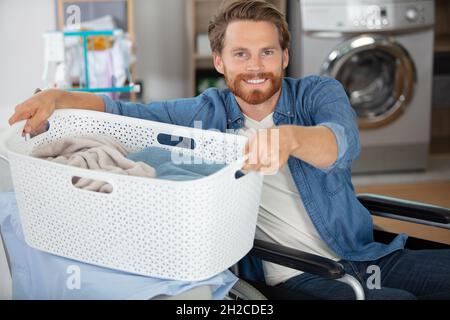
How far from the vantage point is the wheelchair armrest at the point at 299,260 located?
53.1 inches

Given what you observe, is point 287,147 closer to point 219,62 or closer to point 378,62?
point 219,62

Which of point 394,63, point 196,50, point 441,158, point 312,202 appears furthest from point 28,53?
point 312,202

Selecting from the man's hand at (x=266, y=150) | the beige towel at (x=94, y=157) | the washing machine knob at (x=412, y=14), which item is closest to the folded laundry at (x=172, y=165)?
the beige towel at (x=94, y=157)

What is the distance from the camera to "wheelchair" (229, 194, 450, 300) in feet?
4.48

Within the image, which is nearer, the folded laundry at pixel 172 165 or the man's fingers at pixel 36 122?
the folded laundry at pixel 172 165

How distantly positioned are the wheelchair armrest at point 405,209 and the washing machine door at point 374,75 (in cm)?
208

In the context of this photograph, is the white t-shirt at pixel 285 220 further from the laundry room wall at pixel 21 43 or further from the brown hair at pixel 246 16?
the laundry room wall at pixel 21 43

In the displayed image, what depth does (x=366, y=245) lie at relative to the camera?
1741 mm

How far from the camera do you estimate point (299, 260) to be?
4.53 feet

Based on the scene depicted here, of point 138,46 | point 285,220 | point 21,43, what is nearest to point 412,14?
point 138,46

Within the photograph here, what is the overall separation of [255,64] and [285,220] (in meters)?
0.38

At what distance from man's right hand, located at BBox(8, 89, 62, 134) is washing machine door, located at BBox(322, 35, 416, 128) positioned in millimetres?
2502

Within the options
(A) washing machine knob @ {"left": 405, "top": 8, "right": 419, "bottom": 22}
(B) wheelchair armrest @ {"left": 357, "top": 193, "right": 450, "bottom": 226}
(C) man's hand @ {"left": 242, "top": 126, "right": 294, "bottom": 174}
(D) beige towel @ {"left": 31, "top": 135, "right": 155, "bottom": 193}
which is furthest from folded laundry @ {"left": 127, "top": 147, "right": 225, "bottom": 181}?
(A) washing machine knob @ {"left": 405, "top": 8, "right": 419, "bottom": 22}
